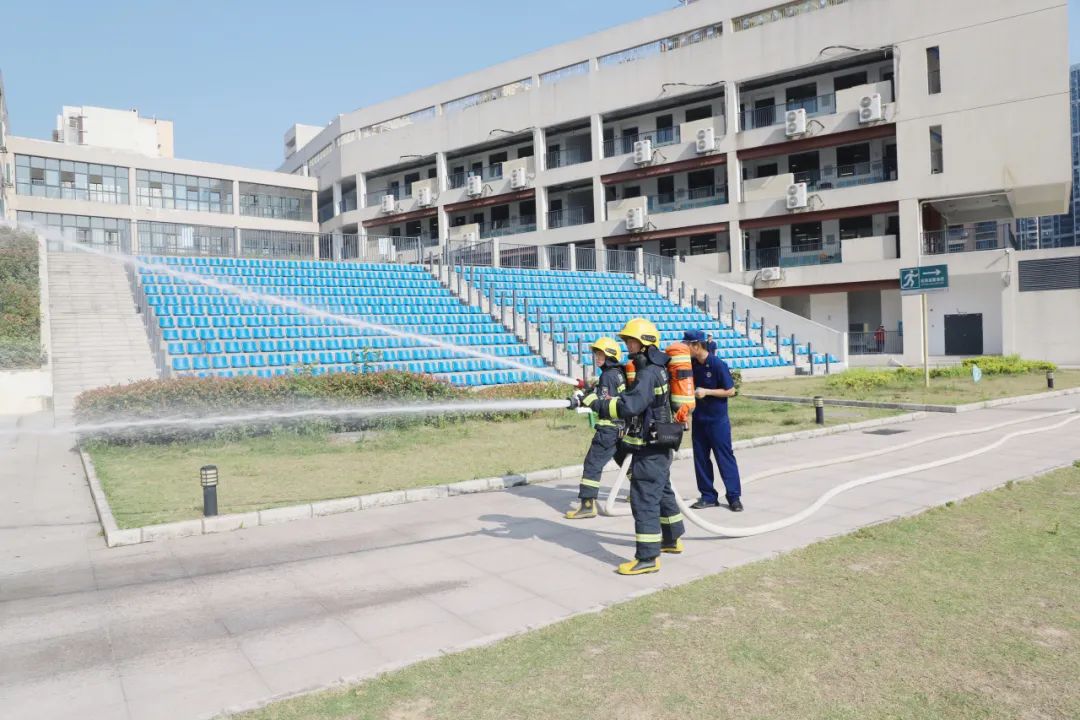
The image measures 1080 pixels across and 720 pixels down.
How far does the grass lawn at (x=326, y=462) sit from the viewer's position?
852 cm

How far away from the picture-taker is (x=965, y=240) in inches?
1321

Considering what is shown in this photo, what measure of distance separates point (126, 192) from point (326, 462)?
154ft

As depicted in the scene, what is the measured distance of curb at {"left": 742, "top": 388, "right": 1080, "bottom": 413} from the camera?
16.0m

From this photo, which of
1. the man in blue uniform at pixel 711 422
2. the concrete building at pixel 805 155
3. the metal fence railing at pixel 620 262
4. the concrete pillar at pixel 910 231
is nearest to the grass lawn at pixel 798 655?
the man in blue uniform at pixel 711 422

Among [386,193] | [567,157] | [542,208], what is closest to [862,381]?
[542,208]

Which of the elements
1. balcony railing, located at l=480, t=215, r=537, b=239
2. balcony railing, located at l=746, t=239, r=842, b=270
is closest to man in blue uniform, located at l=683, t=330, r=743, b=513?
balcony railing, located at l=746, t=239, r=842, b=270

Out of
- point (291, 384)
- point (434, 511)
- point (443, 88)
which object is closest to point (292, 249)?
point (291, 384)

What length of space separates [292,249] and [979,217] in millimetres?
36228

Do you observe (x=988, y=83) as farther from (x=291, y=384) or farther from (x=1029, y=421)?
(x=291, y=384)

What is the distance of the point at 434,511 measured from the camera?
817 centimetres

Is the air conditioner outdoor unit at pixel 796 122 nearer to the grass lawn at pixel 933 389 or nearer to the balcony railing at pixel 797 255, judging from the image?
the balcony railing at pixel 797 255

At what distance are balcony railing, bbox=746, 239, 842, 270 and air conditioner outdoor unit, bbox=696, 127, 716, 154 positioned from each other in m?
5.68

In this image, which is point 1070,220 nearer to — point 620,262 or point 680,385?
point 620,262

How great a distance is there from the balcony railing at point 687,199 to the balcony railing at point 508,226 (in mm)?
8181
